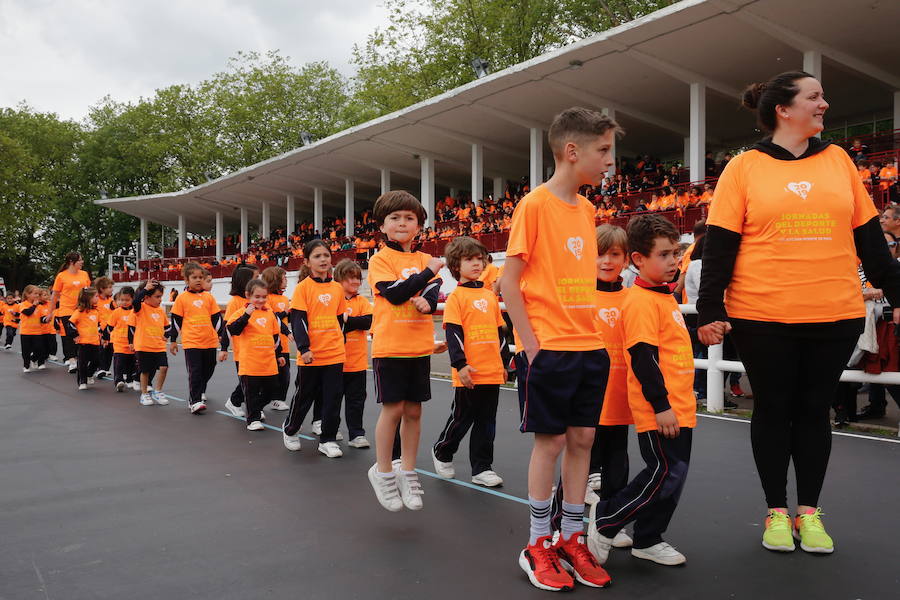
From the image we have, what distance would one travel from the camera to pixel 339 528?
3973 mm

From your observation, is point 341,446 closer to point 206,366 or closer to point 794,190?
point 206,366

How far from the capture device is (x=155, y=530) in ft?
13.1

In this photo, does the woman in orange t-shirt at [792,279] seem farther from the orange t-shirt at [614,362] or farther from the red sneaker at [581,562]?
the red sneaker at [581,562]

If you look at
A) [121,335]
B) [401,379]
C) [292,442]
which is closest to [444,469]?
[401,379]

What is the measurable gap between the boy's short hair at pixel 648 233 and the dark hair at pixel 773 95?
693 mm

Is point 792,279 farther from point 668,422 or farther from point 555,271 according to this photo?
point 555,271

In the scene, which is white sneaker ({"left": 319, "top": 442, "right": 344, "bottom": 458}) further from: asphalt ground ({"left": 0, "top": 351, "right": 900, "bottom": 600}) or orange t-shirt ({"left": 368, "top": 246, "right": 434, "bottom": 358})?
orange t-shirt ({"left": 368, "top": 246, "right": 434, "bottom": 358})

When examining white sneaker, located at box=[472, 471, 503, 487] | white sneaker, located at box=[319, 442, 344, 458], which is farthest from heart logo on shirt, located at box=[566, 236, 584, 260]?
white sneaker, located at box=[319, 442, 344, 458]

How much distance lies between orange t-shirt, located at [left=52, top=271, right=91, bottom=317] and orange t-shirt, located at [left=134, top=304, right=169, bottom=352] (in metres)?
4.23

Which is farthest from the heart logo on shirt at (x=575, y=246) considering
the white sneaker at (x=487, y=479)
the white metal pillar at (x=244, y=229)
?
the white metal pillar at (x=244, y=229)

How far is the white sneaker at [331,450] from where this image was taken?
5.80 meters

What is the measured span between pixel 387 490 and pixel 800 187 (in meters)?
2.60

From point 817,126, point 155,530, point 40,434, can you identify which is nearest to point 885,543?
point 817,126

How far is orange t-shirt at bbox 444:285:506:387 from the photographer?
5.01 metres
